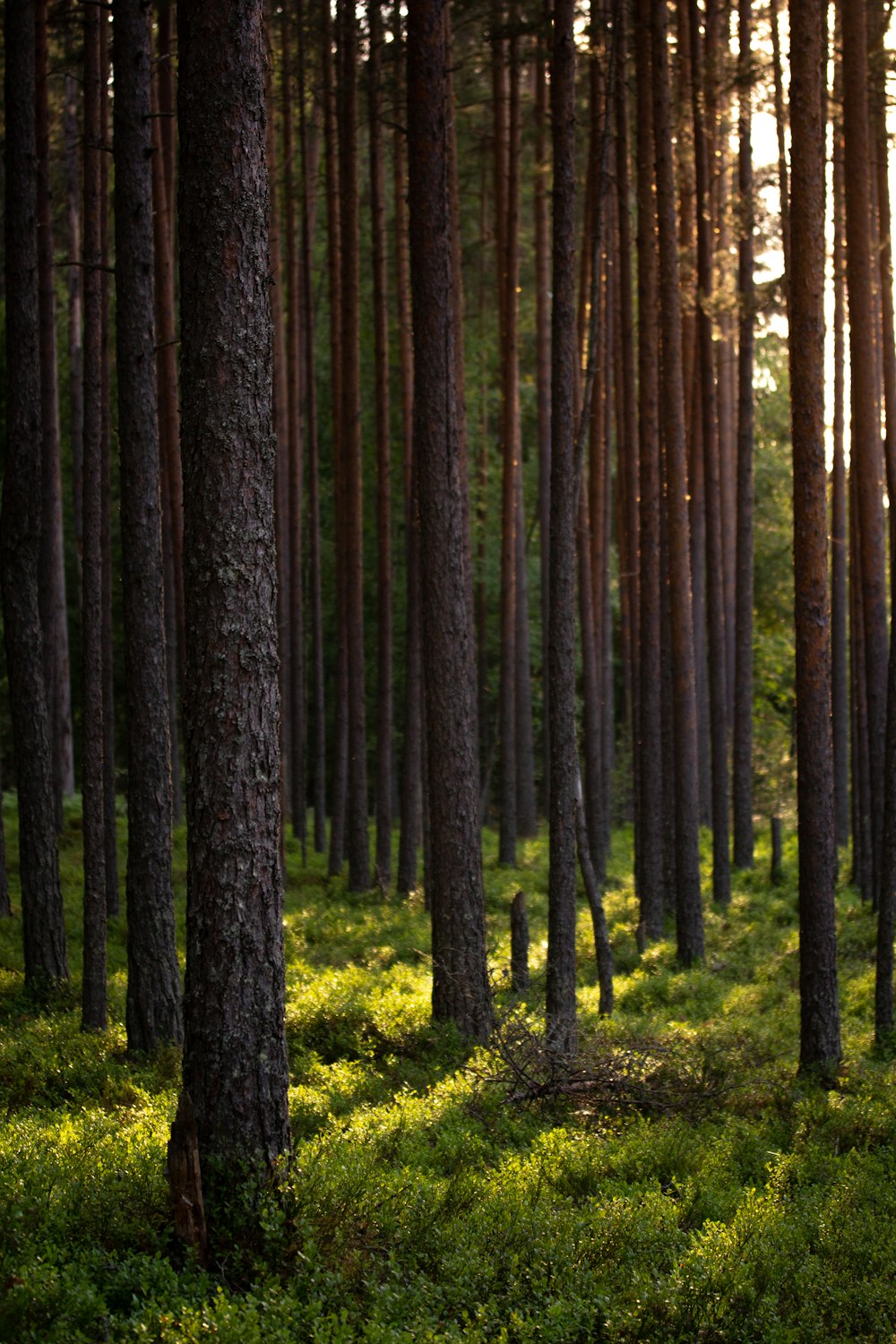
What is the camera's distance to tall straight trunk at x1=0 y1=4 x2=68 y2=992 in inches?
451

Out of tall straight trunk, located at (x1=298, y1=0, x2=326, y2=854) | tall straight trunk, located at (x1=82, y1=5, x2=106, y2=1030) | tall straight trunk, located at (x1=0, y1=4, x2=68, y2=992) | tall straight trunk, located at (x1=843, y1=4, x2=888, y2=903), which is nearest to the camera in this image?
tall straight trunk, located at (x1=82, y1=5, x2=106, y2=1030)

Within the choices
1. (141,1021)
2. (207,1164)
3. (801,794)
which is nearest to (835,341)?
(801,794)

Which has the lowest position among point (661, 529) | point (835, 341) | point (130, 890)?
point (130, 890)

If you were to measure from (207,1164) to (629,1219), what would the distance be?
7.77 feet

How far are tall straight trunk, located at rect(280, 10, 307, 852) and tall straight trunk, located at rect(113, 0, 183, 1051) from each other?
11.2 m

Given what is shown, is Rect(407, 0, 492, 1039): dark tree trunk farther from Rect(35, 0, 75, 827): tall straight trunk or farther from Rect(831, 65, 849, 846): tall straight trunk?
Rect(831, 65, 849, 846): tall straight trunk

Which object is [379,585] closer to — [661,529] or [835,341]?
[661,529]

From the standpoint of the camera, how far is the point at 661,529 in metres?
19.4

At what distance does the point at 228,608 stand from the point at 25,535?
21.3 feet

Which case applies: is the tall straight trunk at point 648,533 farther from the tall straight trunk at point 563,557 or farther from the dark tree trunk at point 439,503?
the dark tree trunk at point 439,503

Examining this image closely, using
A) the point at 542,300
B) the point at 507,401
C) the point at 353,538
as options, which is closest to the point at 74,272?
the point at 542,300

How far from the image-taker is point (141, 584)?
9.85 m

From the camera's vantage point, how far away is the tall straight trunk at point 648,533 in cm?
1538

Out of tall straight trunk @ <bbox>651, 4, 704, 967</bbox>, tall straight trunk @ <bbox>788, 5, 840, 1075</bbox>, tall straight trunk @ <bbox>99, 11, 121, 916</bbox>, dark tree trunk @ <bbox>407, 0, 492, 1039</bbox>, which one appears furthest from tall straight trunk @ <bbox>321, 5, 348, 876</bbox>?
tall straight trunk @ <bbox>788, 5, 840, 1075</bbox>
